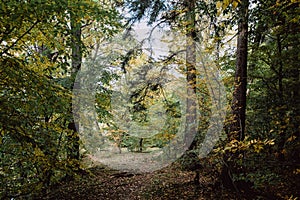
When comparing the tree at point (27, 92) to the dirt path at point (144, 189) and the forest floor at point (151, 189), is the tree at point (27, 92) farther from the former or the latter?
the dirt path at point (144, 189)

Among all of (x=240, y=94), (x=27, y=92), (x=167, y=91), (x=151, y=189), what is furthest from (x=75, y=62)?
(x=167, y=91)

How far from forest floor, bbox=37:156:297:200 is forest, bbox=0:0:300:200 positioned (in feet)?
0.11

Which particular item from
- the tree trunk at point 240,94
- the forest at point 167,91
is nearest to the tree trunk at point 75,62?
the forest at point 167,91

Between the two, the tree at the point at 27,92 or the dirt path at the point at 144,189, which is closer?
the tree at the point at 27,92

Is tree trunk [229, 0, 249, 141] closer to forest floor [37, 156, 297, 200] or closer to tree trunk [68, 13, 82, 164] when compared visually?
forest floor [37, 156, 297, 200]

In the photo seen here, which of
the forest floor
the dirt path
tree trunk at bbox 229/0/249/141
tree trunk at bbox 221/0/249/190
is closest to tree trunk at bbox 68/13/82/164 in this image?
the forest floor

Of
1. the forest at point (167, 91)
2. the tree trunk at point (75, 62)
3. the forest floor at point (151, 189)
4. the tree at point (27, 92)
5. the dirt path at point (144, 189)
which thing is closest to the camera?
the tree at point (27, 92)

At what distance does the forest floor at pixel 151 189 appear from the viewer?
4.60 metres

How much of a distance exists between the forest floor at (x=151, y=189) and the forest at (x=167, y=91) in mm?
32

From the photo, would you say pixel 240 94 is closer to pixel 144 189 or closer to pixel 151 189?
pixel 151 189

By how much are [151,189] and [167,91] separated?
386 centimetres

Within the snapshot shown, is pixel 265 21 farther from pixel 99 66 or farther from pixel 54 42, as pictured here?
pixel 99 66

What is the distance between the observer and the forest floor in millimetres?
4600

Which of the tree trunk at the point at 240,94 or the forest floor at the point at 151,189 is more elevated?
the tree trunk at the point at 240,94
